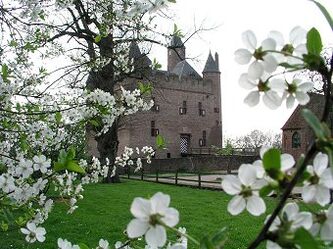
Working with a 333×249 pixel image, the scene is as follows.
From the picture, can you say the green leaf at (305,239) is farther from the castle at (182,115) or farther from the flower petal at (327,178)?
the castle at (182,115)

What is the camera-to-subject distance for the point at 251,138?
64188mm

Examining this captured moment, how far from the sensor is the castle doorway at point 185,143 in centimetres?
4203

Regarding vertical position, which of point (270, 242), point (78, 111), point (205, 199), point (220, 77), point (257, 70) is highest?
point (220, 77)

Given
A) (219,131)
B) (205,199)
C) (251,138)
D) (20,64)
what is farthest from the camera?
(251,138)

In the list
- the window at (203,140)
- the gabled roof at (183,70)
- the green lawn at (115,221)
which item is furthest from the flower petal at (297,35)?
the gabled roof at (183,70)

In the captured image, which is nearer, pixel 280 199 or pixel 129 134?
pixel 280 199

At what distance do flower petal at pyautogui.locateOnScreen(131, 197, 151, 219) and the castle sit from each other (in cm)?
3629

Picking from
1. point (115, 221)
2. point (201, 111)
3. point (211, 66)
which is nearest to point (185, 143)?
point (201, 111)

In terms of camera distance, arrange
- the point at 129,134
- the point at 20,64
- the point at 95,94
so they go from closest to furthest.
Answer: the point at 95,94
the point at 20,64
the point at 129,134

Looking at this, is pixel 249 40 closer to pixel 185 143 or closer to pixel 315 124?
pixel 315 124

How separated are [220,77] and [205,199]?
33.1m

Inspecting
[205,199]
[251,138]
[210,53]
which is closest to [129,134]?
[210,53]

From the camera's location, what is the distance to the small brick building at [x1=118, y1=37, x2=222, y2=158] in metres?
39.0

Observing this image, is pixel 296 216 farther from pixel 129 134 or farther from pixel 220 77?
pixel 220 77
